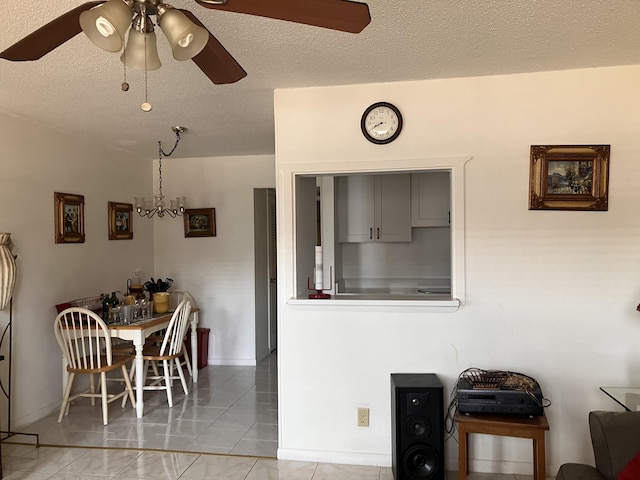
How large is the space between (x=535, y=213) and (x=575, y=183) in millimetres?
269

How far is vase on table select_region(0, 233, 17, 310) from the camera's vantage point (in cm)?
300

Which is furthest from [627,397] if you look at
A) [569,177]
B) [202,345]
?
[202,345]

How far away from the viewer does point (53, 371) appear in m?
3.76

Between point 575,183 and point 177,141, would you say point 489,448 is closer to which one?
point 575,183

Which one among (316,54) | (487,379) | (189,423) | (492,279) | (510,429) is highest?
(316,54)

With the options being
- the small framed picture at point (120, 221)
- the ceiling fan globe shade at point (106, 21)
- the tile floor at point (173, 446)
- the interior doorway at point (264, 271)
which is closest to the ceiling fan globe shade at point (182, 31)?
the ceiling fan globe shade at point (106, 21)

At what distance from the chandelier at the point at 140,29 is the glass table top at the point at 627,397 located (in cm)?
233

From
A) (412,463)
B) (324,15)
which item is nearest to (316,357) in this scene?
(412,463)

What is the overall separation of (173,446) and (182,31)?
2766 mm

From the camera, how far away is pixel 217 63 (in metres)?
1.63

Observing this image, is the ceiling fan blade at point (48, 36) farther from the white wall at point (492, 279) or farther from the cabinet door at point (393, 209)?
the cabinet door at point (393, 209)

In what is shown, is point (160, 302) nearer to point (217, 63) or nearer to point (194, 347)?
point (194, 347)

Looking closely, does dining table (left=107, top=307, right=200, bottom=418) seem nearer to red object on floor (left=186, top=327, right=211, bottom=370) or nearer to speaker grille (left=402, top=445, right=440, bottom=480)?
red object on floor (left=186, top=327, right=211, bottom=370)

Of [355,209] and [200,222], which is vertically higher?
[355,209]
